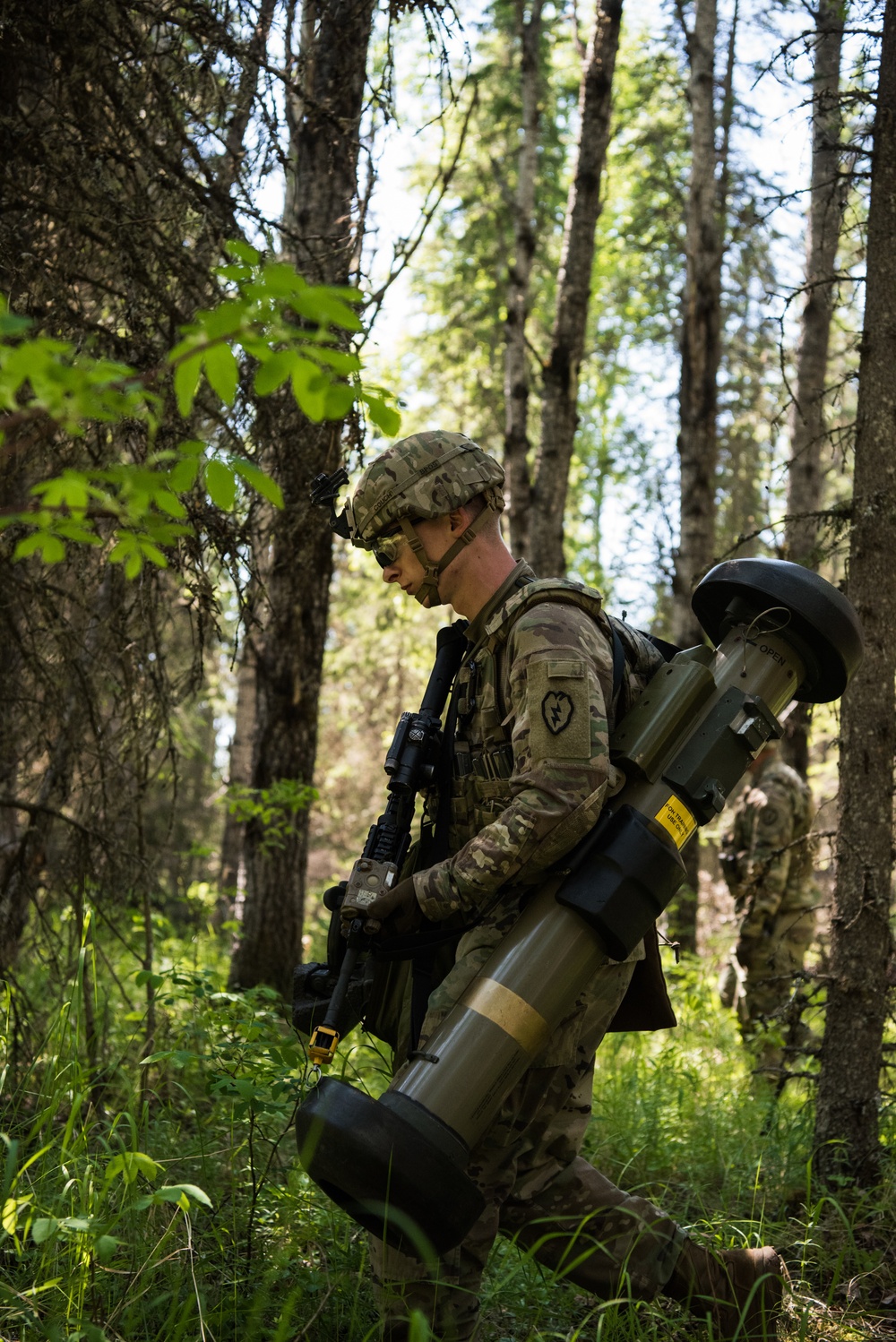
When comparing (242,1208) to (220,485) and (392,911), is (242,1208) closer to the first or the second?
(392,911)

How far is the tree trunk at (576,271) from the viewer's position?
297 inches

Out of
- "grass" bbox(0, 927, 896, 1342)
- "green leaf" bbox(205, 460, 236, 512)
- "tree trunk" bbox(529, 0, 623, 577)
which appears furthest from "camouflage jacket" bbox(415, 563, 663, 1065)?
"tree trunk" bbox(529, 0, 623, 577)

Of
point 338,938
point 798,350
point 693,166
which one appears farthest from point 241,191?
point 798,350

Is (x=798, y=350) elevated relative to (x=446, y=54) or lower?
elevated

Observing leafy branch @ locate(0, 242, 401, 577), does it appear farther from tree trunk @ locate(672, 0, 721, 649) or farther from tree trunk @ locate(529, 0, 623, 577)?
tree trunk @ locate(672, 0, 721, 649)

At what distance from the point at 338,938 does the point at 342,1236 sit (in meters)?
1.05

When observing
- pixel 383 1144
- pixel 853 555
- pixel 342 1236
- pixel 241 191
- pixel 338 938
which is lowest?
pixel 342 1236

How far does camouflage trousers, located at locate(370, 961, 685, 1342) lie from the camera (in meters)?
2.65

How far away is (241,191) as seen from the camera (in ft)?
13.3

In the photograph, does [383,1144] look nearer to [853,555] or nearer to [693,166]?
[853,555]

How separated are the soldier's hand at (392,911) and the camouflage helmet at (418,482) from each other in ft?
3.08

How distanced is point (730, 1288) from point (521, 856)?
135cm

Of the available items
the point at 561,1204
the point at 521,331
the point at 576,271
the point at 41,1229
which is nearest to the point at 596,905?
the point at 561,1204

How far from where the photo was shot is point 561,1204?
109 inches
